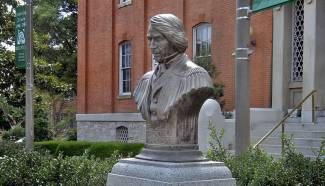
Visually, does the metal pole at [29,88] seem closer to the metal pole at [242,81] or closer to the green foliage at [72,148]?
the metal pole at [242,81]

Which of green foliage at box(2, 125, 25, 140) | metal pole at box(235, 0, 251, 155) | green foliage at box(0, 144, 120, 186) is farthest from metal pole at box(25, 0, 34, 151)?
green foliage at box(2, 125, 25, 140)

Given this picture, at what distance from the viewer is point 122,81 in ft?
93.5

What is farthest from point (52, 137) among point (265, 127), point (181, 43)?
point (181, 43)

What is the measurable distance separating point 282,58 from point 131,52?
10.4m

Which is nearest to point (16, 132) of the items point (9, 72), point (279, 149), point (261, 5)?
point (9, 72)

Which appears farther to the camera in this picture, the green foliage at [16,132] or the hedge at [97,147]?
the green foliage at [16,132]

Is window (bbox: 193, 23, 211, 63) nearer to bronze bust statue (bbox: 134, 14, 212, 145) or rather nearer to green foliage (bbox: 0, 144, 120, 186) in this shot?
green foliage (bbox: 0, 144, 120, 186)

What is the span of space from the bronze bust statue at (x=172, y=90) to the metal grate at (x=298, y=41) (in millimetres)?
11736

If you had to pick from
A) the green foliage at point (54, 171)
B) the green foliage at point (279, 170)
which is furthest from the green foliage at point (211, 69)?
the green foliage at point (279, 170)

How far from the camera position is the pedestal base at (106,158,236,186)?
6.51 meters

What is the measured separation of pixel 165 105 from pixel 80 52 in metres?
25.1

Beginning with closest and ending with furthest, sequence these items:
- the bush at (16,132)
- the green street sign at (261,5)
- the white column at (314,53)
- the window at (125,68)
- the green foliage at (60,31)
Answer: the green street sign at (261,5) → the white column at (314,53) → the window at (125,68) → the bush at (16,132) → the green foliage at (60,31)

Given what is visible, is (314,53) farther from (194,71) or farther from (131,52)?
(131,52)

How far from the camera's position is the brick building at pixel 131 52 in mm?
19719
